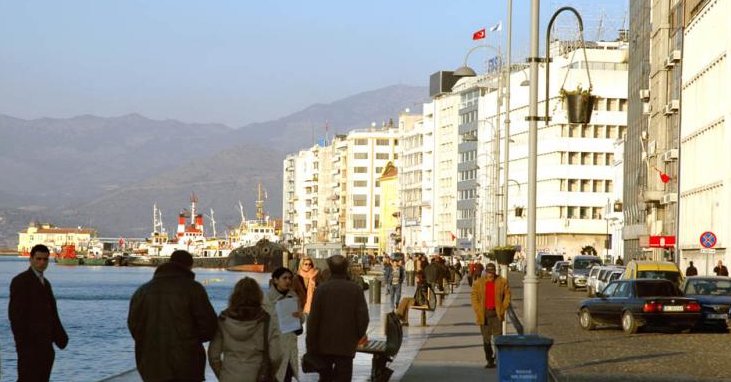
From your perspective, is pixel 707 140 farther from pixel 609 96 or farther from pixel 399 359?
pixel 609 96

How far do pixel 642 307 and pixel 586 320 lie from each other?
224cm

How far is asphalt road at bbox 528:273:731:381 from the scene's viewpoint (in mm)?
24266

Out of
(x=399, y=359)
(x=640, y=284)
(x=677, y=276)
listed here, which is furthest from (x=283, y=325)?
(x=677, y=276)

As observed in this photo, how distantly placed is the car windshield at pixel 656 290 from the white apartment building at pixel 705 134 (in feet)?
87.3

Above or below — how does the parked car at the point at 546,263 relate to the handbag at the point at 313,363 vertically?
above

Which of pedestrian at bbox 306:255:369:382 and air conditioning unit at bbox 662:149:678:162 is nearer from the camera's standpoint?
pedestrian at bbox 306:255:369:382

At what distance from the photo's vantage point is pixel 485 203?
175 m

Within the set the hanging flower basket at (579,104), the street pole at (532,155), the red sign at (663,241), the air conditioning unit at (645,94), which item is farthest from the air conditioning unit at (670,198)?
the street pole at (532,155)

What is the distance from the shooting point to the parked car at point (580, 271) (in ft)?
260

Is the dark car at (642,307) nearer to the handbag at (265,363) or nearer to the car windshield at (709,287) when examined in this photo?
the car windshield at (709,287)

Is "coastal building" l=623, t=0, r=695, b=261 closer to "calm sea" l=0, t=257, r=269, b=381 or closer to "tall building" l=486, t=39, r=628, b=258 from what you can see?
"calm sea" l=0, t=257, r=269, b=381

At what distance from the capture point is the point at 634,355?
2933 cm

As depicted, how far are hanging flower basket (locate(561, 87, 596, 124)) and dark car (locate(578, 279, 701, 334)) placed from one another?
48.7 feet

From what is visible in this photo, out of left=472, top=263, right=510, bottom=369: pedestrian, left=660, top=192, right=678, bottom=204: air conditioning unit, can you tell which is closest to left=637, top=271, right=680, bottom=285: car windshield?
left=472, top=263, right=510, bottom=369: pedestrian
